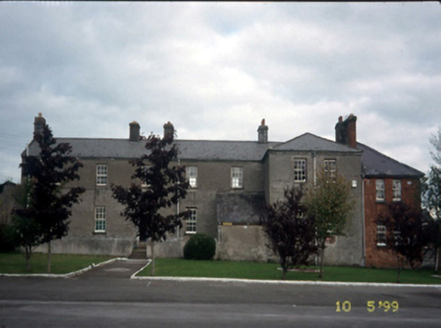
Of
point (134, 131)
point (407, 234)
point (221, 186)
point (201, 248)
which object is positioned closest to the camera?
point (407, 234)

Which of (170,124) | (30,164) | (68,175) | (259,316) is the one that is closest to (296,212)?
(259,316)

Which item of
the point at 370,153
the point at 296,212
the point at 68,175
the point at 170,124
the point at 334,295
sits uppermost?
the point at 170,124

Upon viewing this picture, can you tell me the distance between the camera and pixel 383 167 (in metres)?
33.7

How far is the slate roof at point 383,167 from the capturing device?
32875mm

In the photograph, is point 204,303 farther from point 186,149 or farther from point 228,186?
point 186,149

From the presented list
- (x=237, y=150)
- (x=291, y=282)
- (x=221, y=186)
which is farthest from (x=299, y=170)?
(x=291, y=282)

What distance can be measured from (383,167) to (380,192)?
7.17 ft

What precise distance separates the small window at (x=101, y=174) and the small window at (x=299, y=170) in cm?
1592

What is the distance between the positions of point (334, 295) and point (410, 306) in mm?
2806

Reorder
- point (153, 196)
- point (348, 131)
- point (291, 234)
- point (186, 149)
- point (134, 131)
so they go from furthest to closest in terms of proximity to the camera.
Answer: point (134, 131)
point (186, 149)
point (348, 131)
point (153, 196)
point (291, 234)

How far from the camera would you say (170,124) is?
127 feet

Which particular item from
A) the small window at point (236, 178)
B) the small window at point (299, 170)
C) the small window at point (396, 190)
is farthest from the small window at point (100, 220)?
the small window at point (396, 190)

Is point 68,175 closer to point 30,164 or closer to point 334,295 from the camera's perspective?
point 30,164

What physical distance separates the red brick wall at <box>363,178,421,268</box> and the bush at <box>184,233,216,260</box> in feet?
38.2
